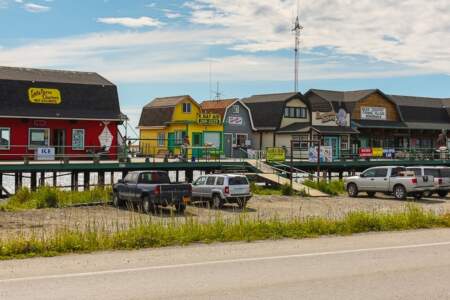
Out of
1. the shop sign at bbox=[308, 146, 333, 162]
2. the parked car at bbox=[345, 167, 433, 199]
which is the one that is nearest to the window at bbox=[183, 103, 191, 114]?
the shop sign at bbox=[308, 146, 333, 162]

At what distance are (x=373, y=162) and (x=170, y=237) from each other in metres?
37.7

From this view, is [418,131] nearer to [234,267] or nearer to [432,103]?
[432,103]

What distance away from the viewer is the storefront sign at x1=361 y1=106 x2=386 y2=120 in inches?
2638

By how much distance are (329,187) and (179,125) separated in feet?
69.4

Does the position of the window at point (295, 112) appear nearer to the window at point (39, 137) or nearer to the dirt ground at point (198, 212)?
the dirt ground at point (198, 212)

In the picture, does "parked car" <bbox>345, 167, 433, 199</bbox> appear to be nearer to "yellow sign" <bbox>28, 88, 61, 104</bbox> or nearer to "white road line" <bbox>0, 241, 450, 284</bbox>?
"white road line" <bbox>0, 241, 450, 284</bbox>

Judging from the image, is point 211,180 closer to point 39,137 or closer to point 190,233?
point 190,233

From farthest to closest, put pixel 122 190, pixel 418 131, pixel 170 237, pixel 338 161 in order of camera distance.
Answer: pixel 418 131 → pixel 338 161 → pixel 122 190 → pixel 170 237

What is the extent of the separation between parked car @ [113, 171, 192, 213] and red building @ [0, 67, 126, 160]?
→ 12.6 meters

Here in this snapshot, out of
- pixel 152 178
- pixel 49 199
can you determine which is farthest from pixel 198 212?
pixel 49 199

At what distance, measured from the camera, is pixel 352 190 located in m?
35.0

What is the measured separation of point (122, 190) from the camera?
86.4ft

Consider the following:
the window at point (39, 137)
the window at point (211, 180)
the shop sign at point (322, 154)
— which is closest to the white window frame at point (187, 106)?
the shop sign at point (322, 154)

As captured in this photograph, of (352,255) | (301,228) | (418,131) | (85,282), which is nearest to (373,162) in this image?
(418,131)
